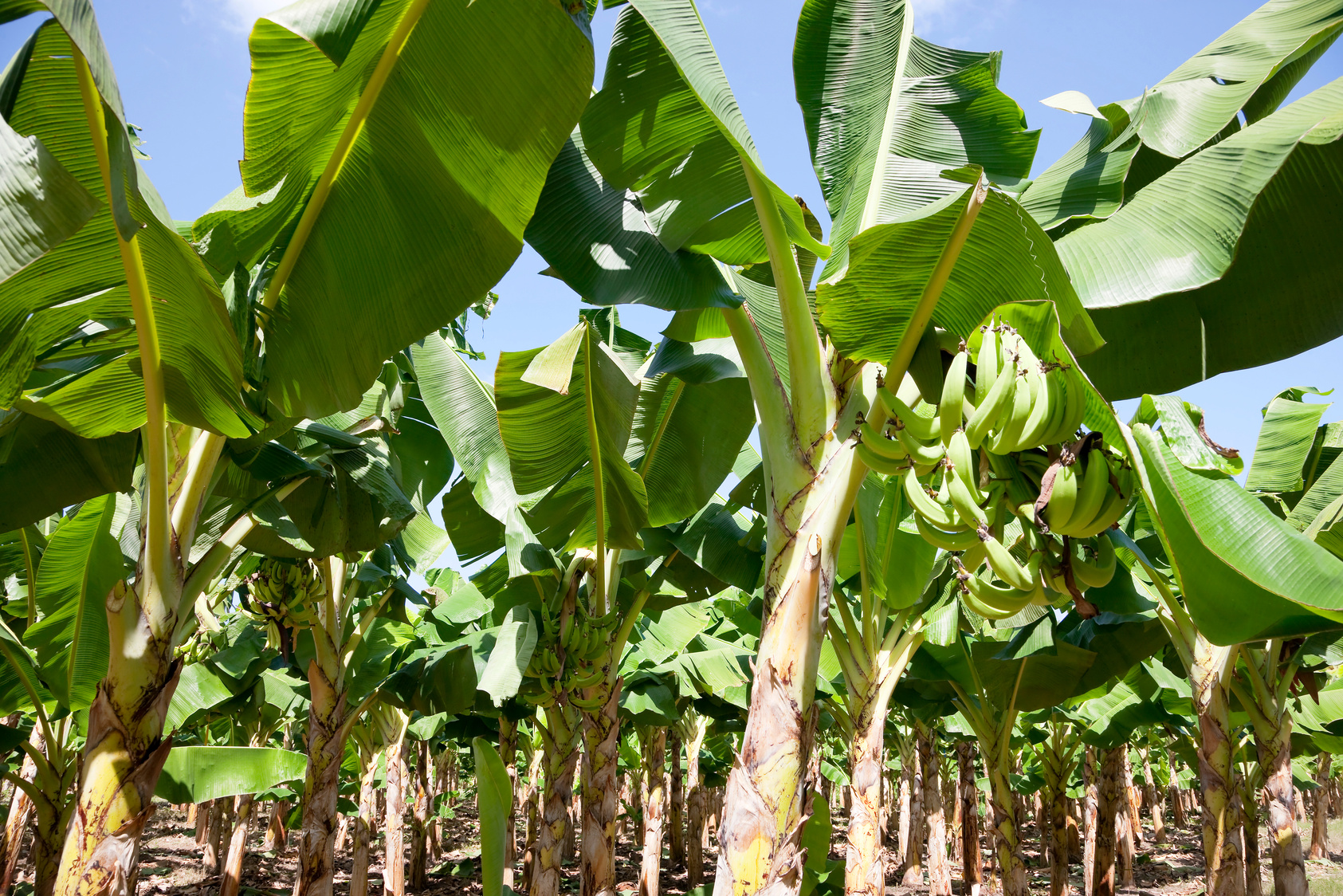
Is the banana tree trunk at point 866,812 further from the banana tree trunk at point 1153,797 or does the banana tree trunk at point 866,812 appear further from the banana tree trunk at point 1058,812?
the banana tree trunk at point 1153,797

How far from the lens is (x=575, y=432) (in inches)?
164

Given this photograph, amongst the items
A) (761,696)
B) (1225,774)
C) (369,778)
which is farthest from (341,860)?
(761,696)

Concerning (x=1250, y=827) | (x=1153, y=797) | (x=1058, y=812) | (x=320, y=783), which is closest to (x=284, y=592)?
(x=320, y=783)

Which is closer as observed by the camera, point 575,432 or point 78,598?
point 575,432

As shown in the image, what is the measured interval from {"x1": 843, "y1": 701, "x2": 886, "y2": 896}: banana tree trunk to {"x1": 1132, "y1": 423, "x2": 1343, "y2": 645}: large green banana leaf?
16.5ft

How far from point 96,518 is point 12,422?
0.92m

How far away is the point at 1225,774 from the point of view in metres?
5.88

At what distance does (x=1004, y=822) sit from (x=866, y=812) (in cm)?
335

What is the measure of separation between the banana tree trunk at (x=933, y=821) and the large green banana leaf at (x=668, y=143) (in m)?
13.0

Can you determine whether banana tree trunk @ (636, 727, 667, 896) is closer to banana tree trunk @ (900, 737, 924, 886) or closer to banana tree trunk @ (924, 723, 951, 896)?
banana tree trunk @ (924, 723, 951, 896)

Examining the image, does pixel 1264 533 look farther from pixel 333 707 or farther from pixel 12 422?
pixel 333 707

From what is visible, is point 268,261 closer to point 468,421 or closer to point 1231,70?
point 468,421

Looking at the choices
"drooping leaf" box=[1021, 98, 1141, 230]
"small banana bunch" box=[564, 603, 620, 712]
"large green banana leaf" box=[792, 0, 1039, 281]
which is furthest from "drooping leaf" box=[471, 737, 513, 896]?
"small banana bunch" box=[564, 603, 620, 712]

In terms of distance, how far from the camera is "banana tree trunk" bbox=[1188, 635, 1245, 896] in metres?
5.83
